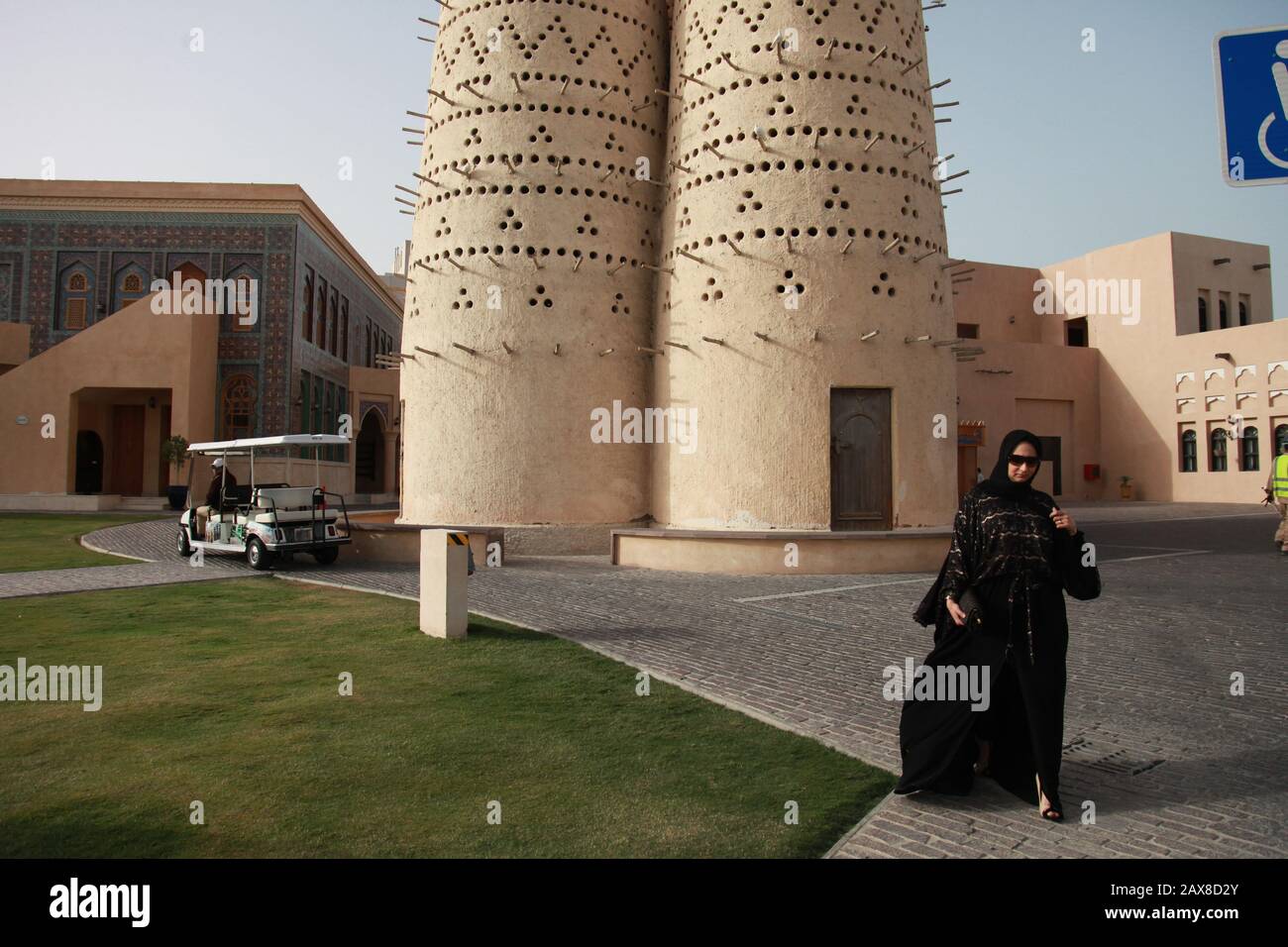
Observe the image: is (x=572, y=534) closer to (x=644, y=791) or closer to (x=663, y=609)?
(x=663, y=609)

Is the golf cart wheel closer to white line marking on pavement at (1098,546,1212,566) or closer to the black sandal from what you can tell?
the black sandal

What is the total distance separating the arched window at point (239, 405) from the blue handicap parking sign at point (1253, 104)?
3335 centimetres

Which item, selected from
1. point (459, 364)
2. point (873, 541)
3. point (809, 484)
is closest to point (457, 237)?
point (459, 364)

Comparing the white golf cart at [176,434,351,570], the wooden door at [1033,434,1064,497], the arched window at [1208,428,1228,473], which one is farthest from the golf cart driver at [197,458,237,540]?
the arched window at [1208,428,1228,473]

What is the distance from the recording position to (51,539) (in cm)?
1867

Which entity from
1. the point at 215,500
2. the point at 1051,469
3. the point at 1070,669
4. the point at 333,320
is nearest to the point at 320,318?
the point at 333,320

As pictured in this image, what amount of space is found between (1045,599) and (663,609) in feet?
19.9

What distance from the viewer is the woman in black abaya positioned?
418 centimetres

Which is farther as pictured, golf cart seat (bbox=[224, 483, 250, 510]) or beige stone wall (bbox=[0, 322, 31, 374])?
beige stone wall (bbox=[0, 322, 31, 374])

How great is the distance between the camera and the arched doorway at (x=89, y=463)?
31.9 metres

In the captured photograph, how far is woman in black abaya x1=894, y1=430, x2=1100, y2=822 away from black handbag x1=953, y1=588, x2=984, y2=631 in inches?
0.9

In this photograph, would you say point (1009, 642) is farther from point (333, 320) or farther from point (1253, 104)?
point (333, 320)

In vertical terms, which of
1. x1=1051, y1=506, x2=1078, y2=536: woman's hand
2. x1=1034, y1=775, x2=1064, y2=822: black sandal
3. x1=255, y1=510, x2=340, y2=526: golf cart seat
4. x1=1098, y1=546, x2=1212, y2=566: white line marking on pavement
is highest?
x1=1051, y1=506, x2=1078, y2=536: woman's hand

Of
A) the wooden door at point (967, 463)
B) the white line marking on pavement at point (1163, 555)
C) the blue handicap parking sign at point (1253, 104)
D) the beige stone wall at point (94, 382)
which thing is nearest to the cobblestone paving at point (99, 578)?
the blue handicap parking sign at point (1253, 104)
